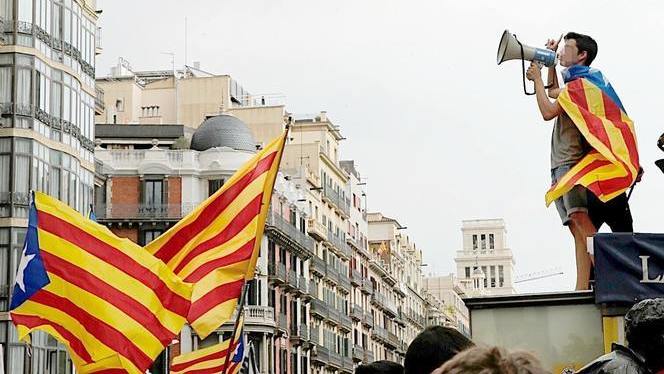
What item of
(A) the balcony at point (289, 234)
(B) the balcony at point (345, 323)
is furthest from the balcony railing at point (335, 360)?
(A) the balcony at point (289, 234)

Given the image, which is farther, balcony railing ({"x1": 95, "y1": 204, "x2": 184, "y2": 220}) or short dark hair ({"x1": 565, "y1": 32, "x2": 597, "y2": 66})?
balcony railing ({"x1": 95, "y1": 204, "x2": 184, "y2": 220})

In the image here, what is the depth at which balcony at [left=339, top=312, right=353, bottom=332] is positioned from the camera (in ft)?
280

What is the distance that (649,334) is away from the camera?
5.52 metres

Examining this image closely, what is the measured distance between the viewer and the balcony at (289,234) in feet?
228

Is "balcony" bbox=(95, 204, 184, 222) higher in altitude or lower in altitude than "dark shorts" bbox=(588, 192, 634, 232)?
higher

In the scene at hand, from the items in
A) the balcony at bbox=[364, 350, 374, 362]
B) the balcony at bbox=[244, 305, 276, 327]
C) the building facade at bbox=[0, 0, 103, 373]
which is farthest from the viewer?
the balcony at bbox=[364, 350, 374, 362]

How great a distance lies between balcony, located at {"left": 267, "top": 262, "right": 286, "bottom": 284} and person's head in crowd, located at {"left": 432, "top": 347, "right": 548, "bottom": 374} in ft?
211

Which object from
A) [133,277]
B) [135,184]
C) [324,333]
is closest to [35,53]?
[135,184]

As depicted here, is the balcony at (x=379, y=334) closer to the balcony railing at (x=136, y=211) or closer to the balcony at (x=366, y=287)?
the balcony at (x=366, y=287)

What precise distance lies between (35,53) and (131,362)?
98.9 ft

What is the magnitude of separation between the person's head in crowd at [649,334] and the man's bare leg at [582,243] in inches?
144

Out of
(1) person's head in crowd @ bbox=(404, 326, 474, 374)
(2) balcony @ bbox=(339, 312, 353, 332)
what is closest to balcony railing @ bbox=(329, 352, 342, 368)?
(2) balcony @ bbox=(339, 312, 353, 332)

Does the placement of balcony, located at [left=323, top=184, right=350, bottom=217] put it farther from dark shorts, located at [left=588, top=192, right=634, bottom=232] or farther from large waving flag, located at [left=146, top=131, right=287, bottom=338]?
dark shorts, located at [left=588, top=192, right=634, bottom=232]

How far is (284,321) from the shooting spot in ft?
231
